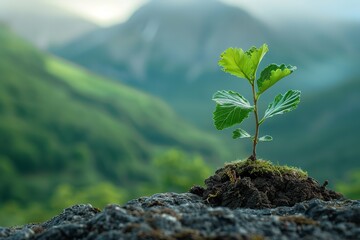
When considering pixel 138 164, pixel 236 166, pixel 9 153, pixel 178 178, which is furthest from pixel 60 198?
pixel 236 166

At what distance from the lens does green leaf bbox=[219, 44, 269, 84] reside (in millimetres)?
6758

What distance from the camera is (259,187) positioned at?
21.6 ft

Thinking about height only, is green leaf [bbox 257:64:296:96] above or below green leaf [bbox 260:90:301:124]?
above

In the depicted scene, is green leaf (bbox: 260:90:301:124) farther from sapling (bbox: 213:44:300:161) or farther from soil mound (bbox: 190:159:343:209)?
soil mound (bbox: 190:159:343:209)

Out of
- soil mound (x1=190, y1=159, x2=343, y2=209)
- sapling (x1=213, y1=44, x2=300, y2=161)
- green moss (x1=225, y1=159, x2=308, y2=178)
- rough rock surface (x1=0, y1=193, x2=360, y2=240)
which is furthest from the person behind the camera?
green moss (x1=225, y1=159, x2=308, y2=178)

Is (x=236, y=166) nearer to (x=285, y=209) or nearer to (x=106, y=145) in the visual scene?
(x=285, y=209)

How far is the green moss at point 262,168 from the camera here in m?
6.85

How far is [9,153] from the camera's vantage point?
172500 millimetres

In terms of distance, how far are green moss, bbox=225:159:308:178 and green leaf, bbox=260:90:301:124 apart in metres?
0.60

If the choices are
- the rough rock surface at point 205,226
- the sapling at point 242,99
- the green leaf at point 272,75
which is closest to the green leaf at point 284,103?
the sapling at point 242,99

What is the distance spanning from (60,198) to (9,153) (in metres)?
69.0

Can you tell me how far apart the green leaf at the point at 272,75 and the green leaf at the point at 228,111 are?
0.29 meters

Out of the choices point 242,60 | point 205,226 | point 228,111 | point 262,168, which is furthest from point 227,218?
point 242,60

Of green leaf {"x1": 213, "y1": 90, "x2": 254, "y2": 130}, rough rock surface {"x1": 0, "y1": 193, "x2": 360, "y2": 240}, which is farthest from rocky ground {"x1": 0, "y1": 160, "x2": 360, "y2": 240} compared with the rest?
green leaf {"x1": 213, "y1": 90, "x2": 254, "y2": 130}
